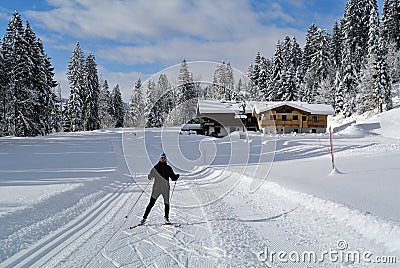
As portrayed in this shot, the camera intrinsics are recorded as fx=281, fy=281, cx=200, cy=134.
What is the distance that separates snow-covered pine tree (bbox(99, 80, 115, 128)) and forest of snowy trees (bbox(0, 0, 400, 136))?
1.13ft

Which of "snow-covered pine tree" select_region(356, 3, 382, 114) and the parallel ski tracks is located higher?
"snow-covered pine tree" select_region(356, 3, 382, 114)

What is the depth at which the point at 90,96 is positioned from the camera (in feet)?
188

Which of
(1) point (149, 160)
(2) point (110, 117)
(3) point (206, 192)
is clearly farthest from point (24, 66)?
(2) point (110, 117)

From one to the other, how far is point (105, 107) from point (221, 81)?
6551cm

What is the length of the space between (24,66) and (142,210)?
34.7m

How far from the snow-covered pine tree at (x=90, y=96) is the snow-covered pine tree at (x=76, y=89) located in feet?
3.05

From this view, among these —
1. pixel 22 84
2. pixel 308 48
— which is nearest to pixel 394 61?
pixel 308 48

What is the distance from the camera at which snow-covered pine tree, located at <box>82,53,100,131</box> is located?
2256 inches

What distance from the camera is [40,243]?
5.58m

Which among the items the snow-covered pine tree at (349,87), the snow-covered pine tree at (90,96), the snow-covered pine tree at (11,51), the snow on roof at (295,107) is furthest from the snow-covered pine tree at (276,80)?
the snow-covered pine tree at (11,51)

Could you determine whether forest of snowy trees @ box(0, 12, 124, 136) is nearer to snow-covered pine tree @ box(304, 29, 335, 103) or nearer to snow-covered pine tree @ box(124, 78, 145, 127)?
snow-covered pine tree @ box(124, 78, 145, 127)

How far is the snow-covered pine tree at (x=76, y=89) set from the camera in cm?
5531

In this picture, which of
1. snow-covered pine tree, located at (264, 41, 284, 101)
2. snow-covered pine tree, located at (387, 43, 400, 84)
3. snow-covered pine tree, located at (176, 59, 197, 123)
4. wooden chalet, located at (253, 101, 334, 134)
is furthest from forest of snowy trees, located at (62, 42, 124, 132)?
snow-covered pine tree, located at (387, 43, 400, 84)

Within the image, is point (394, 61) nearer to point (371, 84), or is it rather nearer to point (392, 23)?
point (392, 23)
